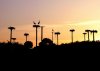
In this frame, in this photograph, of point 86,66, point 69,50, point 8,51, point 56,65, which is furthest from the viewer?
point 8,51

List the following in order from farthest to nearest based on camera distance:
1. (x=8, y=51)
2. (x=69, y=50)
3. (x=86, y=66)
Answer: (x=8, y=51) → (x=69, y=50) → (x=86, y=66)

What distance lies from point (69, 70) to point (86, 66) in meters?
2.68

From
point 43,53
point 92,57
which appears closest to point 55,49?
point 43,53

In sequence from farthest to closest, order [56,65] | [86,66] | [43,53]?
[43,53], [56,65], [86,66]

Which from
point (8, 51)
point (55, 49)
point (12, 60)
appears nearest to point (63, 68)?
point (55, 49)

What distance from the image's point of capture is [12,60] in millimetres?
53969

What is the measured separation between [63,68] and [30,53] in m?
12.6

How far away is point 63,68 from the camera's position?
4522cm

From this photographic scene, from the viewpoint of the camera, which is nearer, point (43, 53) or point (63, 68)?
point (63, 68)

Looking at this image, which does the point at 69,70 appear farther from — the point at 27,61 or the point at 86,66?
the point at 27,61

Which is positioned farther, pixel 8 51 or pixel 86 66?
pixel 8 51

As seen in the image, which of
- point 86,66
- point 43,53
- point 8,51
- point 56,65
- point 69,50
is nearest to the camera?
point 86,66

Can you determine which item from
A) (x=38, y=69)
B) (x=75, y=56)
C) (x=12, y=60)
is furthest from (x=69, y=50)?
(x=12, y=60)

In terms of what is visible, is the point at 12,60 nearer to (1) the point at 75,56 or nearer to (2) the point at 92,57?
(1) the point at 75,56
